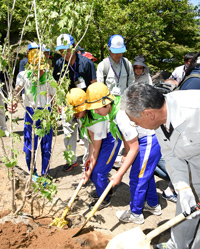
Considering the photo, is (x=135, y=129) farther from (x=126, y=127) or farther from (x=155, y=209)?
(x=155, y=209)

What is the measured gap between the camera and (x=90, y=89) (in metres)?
2.72

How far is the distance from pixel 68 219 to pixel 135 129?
1305mm

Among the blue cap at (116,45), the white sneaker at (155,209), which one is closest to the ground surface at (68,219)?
the white sneaker at (155,209)

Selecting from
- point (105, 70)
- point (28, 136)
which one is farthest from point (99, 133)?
point (105, 70)

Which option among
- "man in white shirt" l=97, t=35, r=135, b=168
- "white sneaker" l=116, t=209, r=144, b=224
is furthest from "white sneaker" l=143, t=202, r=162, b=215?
"man in white shirt" l=97, t=35, r=135, b=168

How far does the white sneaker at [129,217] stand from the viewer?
2836 mm

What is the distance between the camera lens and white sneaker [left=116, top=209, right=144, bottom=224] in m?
2.84

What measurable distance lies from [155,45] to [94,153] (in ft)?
38.9

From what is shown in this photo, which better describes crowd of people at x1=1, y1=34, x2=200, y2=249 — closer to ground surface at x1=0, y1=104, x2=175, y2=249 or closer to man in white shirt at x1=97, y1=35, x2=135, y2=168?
man in white shirt at x1=97, y1=35, x2=135, y2=168

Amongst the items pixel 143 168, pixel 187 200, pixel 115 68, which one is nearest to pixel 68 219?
pixel 143 168

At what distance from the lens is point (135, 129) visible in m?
2.53

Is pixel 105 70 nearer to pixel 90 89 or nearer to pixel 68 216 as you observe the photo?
pixel 90 89

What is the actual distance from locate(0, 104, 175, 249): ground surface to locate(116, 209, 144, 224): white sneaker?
62mm

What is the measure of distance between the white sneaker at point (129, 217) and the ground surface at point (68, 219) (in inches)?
2.4
